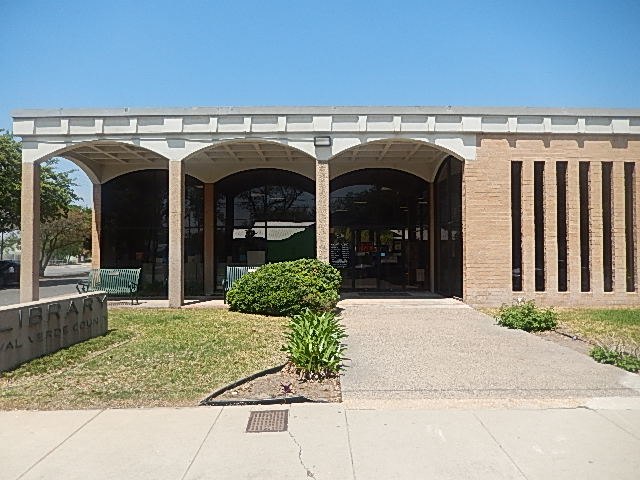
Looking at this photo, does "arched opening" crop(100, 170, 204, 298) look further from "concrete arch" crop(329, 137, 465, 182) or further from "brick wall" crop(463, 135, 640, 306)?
"brick wall" crop(463, 135, 640, 306)

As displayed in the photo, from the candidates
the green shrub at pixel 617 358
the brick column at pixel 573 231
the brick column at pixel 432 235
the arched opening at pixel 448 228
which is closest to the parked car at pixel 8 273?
the brick column at pixel 432 235

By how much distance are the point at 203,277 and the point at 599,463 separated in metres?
17.6

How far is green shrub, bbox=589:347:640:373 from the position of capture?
24.9ft

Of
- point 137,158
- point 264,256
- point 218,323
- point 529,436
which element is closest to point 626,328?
point 529,436

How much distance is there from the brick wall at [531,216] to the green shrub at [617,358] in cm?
721

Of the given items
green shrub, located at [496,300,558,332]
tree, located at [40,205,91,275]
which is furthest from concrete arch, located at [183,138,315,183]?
tree, located at [40,205,91,275]

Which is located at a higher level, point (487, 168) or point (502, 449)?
point (487, 168)

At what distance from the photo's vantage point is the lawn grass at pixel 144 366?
20.4 feet

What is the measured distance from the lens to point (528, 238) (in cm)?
1563

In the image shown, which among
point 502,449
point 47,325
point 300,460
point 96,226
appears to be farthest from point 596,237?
point 96,226

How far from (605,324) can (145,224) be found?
1594 cm

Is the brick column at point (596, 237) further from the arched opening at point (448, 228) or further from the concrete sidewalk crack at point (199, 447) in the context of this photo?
the concrete sidewalk crack at point (199, 447)

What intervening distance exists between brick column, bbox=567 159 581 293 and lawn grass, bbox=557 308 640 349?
994 millimetres

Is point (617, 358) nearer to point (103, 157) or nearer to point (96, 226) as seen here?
point (103, 157)
